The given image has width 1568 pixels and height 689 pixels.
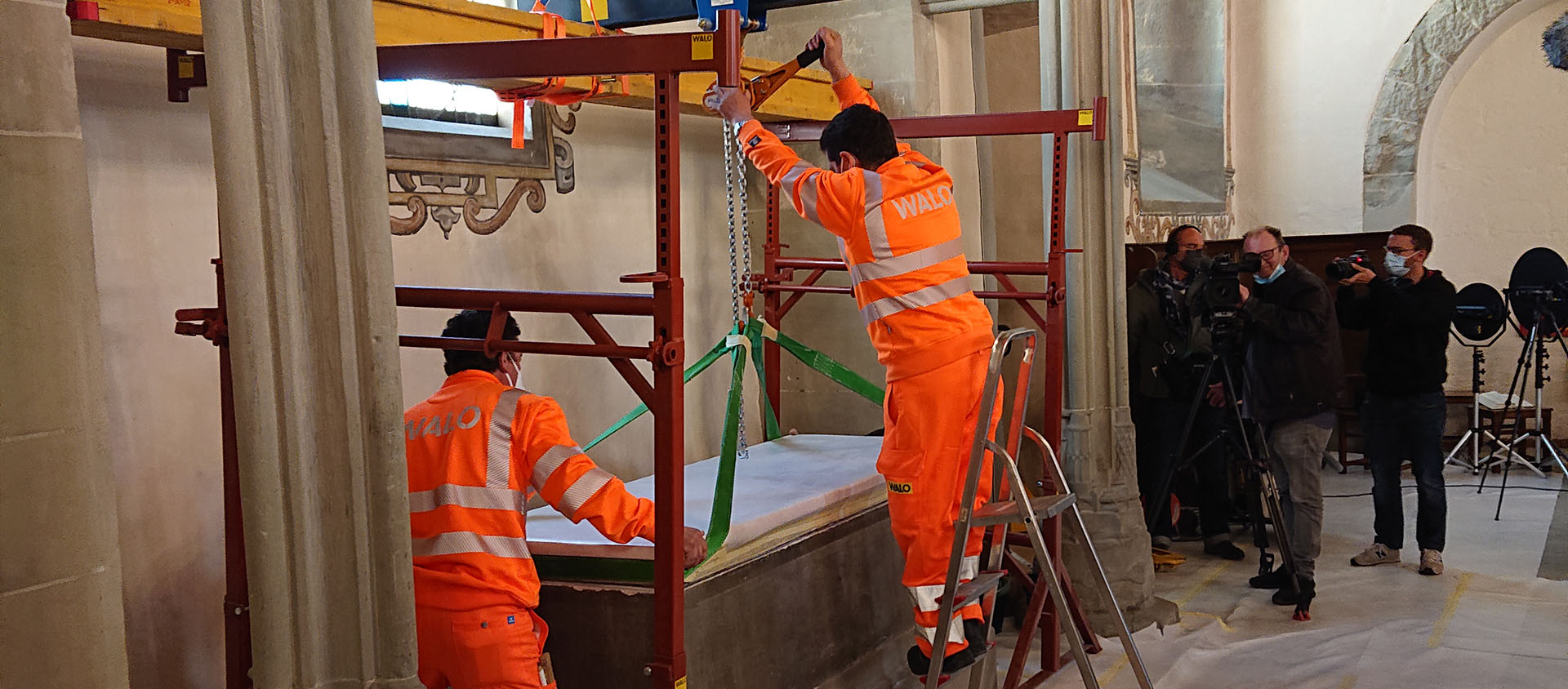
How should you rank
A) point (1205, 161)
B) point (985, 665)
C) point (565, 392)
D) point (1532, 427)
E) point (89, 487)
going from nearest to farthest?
point (89, 487) → point (985, 665) → point (565, 392) → point (1532, 427) → point (1205, 161)

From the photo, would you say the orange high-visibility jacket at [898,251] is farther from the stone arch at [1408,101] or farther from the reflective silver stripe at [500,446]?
the stone arch at [1408,101]

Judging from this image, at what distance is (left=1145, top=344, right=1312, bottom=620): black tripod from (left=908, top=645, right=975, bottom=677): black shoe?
2454mm

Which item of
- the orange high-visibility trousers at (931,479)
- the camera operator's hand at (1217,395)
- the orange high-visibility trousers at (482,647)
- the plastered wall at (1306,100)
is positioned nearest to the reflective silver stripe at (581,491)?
the orange high-visibility trousers at (482,647)

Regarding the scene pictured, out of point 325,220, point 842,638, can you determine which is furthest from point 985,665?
point 325,220

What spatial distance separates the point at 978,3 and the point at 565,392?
10.0ft

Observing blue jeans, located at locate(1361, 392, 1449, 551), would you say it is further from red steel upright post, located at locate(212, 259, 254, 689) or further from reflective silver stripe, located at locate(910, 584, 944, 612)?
red steel upright post, located at locate(212, 259, 254, 689)

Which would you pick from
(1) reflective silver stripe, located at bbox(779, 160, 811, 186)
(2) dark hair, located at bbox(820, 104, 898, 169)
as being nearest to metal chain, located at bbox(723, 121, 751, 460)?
(1) reflective silver stripe, located at bbox(779, 160, 811, 186)

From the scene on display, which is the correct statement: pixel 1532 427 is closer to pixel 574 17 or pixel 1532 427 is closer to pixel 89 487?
pixel 574 17

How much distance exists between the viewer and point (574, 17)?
186 inches

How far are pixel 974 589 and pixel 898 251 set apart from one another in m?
1.10

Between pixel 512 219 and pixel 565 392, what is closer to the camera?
pixel 512 219

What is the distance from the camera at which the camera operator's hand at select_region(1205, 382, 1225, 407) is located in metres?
6.58

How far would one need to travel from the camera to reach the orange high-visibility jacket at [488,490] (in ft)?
9.79

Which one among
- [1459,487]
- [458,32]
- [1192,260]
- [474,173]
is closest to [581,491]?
[458,32]
